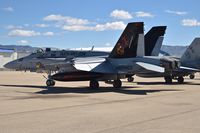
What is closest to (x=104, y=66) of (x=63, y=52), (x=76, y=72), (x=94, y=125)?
(x=76, y=72)

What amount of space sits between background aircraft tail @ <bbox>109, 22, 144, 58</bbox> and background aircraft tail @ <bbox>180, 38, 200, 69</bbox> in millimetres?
10145

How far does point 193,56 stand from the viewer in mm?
31797

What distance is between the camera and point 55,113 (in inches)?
466

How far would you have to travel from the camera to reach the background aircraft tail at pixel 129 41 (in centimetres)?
2328

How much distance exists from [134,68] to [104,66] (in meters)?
2.17

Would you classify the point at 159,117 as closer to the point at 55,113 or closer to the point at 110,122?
the point at 110,122

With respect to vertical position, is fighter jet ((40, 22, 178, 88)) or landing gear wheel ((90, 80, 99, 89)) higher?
fighter jet ((40, 22, 178, 88))

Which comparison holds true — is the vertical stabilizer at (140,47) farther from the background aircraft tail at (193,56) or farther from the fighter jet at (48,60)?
the background aircraft tail at (193,56)

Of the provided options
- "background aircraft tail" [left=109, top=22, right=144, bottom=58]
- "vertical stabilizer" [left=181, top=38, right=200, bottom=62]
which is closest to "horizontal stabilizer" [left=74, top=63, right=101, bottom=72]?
"background aircraft tail" [left=109, top=22, right=144, bottom=58]

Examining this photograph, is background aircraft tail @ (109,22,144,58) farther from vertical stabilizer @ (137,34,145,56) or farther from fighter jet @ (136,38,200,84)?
fighter jet @ (136,38,200,84)

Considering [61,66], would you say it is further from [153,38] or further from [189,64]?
[189,64]

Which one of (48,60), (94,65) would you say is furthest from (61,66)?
(48,60)

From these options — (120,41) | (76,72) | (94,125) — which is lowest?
(94,125)

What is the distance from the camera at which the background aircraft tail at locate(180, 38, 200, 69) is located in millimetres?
31453
